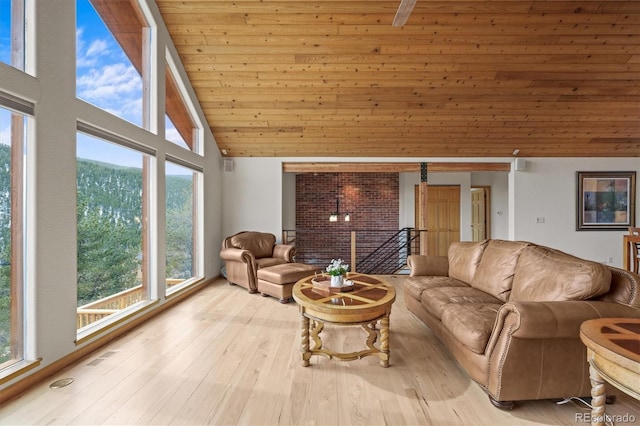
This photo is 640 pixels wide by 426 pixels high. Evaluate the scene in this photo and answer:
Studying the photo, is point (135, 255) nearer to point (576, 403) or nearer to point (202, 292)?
point (202, 292)

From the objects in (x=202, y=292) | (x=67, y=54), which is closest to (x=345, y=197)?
(x=202, y=292)

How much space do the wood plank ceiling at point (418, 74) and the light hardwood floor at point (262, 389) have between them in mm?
3205

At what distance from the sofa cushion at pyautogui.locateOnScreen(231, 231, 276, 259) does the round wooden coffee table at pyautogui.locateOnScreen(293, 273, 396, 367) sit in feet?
8.23

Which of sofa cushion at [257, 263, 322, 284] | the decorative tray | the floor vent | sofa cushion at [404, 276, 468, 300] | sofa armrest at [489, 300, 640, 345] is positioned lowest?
the floor vent

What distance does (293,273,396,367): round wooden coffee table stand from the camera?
2.11 m

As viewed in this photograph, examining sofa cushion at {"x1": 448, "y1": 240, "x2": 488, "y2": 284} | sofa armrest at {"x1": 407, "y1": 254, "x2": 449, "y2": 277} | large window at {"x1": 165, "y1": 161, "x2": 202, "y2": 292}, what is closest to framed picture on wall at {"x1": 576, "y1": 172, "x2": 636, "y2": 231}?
sofa cushion at {"x1": 448, "y1": 240, "x2": 488, "y2": 284}

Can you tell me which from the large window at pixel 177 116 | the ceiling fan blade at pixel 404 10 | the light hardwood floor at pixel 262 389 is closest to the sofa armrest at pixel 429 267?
the light hardwood floor at pixel 262 389

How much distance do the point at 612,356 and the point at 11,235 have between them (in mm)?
3280

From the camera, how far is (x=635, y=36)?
3.47m

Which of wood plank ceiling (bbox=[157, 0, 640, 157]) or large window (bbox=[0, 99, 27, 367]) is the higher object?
wood plank ceiling (bbox=[157, 0, 640, 157])

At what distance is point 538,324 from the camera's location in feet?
5.23

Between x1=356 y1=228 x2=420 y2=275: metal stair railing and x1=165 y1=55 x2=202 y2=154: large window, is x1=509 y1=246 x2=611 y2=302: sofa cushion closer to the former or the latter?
x1=165 y1=55 x2=202 y2=154: large window

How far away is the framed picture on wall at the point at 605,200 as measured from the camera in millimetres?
5445

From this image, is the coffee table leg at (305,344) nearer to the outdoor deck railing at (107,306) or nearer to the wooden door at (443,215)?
the outdoor deck railing at (107,306)
